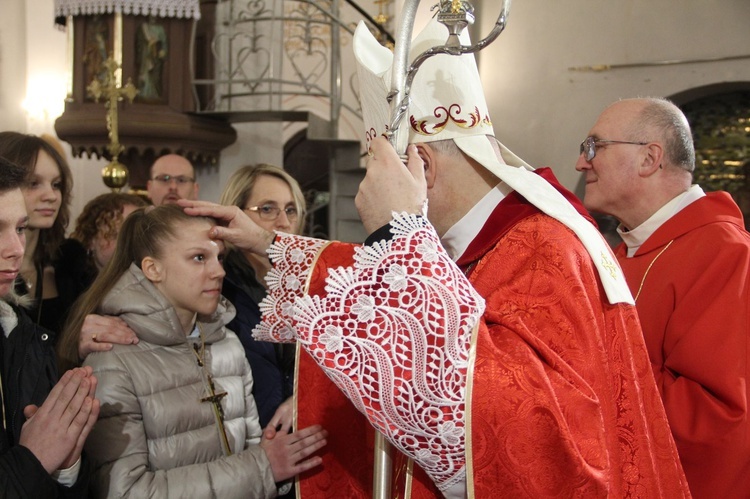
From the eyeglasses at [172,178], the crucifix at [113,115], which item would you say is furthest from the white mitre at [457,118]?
the crucifix at [113,115]

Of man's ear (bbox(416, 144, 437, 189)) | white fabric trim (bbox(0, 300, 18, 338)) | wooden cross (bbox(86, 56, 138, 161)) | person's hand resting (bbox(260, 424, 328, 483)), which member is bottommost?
person's hand resting (bbox(260, 424, 328, 483))

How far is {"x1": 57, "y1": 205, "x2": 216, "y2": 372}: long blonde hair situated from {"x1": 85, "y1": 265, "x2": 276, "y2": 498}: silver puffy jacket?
0.07 meters

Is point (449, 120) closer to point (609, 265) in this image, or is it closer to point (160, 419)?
point (609, 265)

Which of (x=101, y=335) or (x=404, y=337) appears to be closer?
(x=404, y=337)

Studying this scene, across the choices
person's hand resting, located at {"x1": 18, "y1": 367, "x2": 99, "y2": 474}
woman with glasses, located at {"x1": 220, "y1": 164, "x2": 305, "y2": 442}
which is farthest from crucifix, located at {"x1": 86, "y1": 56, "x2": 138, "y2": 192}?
person's hand resting, located at {"x1": 18, "y1": 367, "x2": 99, "y2": 474}

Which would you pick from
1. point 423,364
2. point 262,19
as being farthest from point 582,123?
point 423,364

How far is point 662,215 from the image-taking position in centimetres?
293

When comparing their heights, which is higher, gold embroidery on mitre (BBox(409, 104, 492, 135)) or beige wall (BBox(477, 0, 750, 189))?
beige wall (BBox(477, 0, 750, 189))

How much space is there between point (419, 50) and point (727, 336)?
4.24 feet

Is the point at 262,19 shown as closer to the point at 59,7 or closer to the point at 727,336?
the point at 59,7

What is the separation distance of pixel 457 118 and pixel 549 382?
0.74m

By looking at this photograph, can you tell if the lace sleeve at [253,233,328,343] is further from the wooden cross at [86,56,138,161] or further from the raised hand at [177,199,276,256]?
the wooden cross at [86,56,138,161]

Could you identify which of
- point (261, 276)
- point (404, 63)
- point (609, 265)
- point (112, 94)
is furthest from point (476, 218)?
point (112, 94)

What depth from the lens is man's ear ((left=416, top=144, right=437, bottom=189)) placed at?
1.98 metres
